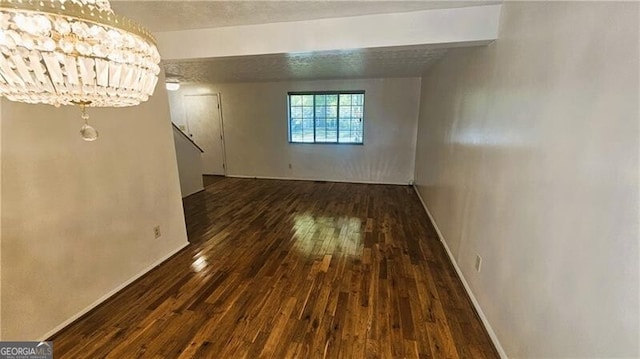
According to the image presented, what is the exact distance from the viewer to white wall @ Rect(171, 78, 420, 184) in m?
5.58

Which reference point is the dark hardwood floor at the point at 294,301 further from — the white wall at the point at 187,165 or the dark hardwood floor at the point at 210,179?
the dark hardwood floor at the point at 210,179

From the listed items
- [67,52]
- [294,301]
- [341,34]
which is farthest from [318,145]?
[67,52]

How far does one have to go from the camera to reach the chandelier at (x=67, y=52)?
0.69 m

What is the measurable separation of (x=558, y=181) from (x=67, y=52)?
1810 mm

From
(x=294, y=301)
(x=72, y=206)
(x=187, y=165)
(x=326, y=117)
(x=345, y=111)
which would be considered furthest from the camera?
(x=326, y=117)

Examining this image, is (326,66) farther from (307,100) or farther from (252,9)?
(252,9)

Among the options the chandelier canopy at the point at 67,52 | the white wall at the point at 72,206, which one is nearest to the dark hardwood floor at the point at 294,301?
the white wall at the point at 72,206

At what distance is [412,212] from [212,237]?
9.35 ft

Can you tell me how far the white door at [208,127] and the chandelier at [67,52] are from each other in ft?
19.8

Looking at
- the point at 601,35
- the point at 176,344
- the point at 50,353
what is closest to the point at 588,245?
the point at 601,35

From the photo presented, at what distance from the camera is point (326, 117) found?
6.01 meters

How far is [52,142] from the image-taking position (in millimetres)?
1750

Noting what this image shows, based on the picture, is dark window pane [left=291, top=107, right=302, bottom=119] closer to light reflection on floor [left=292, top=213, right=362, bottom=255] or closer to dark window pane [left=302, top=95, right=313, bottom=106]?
dark window pane [left=302, top=95, right=313, bottom=106]

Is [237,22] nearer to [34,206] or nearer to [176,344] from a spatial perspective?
[34,206]
